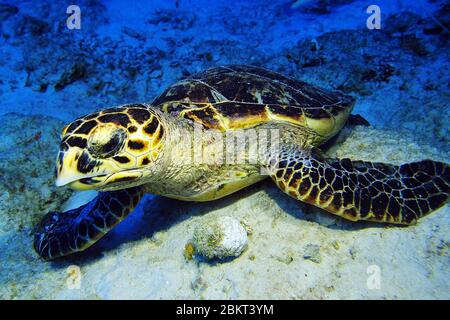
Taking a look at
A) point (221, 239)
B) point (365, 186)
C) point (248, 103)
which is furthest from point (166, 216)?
point (365, 186)

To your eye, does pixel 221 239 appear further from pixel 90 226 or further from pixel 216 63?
pixel 216 63

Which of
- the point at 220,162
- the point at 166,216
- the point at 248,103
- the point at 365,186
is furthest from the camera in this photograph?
the point at 166,216

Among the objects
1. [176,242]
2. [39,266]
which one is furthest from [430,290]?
[39,266]

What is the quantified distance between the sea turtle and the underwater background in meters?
0.19

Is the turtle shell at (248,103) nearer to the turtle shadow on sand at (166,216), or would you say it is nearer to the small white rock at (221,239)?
the turtle shadow on sand at (166,216)

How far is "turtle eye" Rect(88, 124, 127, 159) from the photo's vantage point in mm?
1642

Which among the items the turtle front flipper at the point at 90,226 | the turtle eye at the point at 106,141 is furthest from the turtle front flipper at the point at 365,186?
the turtle front flipper at the point at 90,226

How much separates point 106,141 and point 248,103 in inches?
46.6

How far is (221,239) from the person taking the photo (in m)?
1.78

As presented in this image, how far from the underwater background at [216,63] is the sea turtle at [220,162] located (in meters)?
0.19

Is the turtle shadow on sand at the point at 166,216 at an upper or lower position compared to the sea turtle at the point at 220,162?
lower

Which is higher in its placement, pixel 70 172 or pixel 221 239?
pixel 70 172

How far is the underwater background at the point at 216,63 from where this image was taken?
168cm

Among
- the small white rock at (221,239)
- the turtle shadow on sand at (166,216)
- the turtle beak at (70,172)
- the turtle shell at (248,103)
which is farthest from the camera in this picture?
the turtle shell at (248,103)
